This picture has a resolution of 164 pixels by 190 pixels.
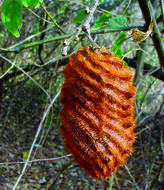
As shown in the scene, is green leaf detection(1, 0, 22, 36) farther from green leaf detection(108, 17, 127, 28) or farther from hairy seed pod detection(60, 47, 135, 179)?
green leaf detection(108, 17, 127, 28)

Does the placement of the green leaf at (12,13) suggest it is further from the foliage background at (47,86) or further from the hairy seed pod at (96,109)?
the foliage background at (47,86)

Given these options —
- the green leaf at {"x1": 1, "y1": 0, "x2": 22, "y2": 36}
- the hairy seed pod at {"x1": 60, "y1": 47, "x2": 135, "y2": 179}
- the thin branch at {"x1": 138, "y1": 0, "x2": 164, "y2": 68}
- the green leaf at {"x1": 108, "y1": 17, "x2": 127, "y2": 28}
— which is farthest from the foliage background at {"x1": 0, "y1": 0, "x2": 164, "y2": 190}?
the hairy seed pod at {"x1": 60, "y1": 47, "x2": 135, "y2": 179}

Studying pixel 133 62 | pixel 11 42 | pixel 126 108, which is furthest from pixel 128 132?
pixel 11 42

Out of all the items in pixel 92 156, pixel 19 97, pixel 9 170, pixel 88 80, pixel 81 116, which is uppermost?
pixel 88 80

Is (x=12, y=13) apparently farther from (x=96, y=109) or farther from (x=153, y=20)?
(x=153, y=20)

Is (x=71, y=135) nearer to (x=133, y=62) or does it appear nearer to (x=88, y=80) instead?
(x=88, y=80)
